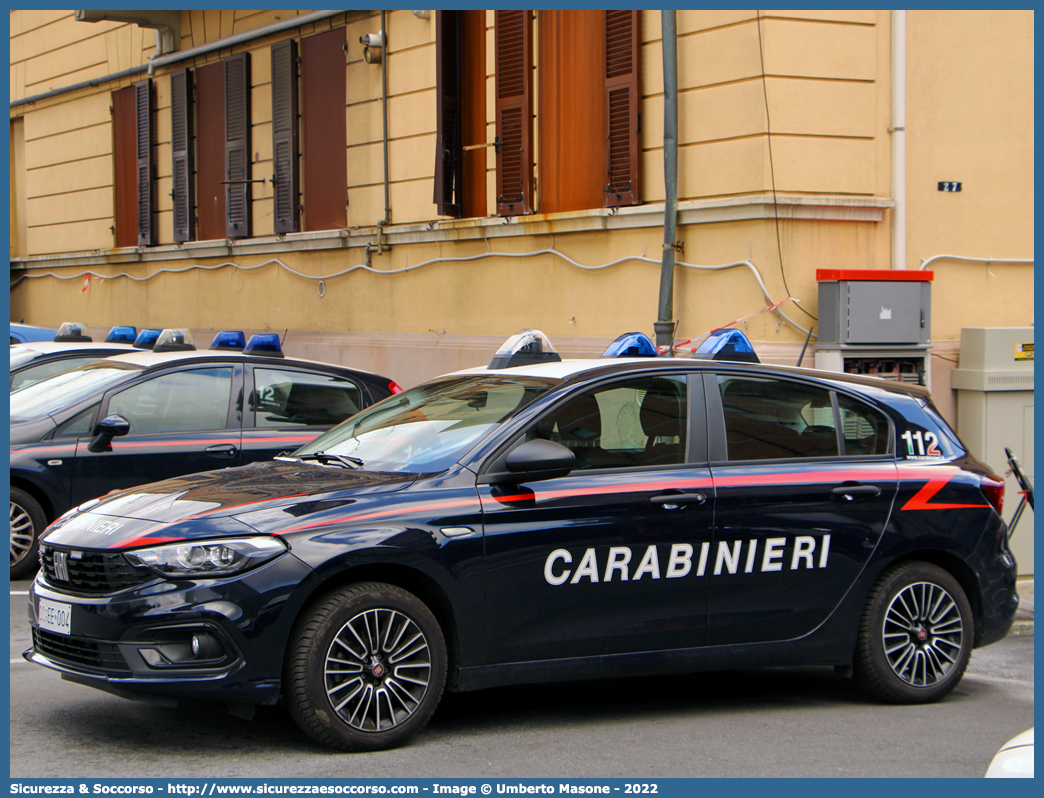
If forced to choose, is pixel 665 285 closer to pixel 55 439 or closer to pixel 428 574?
pixel 55 439

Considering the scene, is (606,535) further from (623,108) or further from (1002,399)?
(623,108)

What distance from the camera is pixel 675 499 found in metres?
5.34

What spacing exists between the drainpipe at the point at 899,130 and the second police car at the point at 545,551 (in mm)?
5292

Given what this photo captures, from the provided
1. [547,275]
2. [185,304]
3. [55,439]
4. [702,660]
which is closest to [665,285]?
[547,275]

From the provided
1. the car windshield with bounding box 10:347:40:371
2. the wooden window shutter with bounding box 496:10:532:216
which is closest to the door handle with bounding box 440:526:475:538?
the car windshield with bounding box 10:347:40:371

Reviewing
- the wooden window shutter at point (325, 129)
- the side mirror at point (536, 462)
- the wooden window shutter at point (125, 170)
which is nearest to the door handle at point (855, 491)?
the side mirror at point (536, 462)

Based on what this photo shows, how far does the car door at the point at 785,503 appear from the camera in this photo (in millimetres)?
5441

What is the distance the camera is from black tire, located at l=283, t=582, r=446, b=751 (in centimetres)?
463

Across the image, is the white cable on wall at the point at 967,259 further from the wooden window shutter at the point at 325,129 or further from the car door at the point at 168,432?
the wooden window shutter at the point at 325,129

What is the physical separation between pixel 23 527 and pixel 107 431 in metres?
0.85

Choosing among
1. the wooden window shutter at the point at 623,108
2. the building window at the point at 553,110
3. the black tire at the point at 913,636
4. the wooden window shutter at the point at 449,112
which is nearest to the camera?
the black tire at the point at 913,636

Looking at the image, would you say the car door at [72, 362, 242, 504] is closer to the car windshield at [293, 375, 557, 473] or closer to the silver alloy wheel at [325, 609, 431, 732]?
the car windshield at [293, 375, 557, 473]

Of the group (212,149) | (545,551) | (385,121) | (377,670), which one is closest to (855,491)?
(545,551)

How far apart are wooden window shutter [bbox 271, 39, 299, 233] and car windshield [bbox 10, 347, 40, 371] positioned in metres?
5.58
